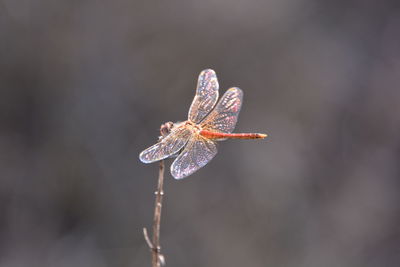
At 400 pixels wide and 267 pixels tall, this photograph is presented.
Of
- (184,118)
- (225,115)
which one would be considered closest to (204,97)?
(225,115)

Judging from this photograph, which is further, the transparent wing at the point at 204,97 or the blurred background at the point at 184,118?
the blurred background at the point at 184,118

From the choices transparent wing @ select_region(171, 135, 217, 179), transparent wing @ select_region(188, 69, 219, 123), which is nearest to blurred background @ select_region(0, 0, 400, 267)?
transparent wing @ select_region(188, 69, 219, 123)

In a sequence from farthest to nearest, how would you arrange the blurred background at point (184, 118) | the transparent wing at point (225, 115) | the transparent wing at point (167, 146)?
the blurred background at point (184, 118) → the transparent wing at point (225, 115) → the transparent wing at point (167, 146)

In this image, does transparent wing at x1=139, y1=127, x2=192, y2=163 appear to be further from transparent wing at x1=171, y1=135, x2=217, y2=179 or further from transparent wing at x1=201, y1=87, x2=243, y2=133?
transparent wing at x1=201, y1=87, x2=243, y2=133

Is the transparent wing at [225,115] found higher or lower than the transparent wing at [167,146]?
higher

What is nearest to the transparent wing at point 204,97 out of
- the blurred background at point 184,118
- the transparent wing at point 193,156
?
the transparent wing at point 193,156

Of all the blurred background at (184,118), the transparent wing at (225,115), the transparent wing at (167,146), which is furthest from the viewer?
the blurred background at (184,118)

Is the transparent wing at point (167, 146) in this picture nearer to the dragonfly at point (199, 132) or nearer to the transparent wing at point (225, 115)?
the dragonfly at point (199, 132)

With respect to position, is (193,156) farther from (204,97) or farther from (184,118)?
(184,118)
